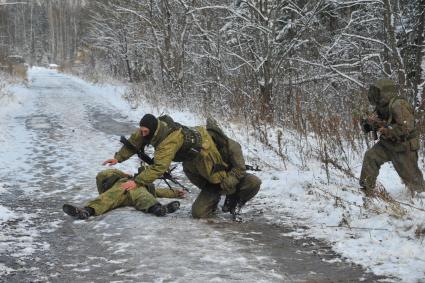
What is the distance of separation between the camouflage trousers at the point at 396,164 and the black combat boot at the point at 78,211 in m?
3.17

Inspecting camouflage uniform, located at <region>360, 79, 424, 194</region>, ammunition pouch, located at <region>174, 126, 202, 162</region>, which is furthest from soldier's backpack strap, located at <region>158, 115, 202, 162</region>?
camouflage uniform, located at <region>360, 79, 424, 194</region>

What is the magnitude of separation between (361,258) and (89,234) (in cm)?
264

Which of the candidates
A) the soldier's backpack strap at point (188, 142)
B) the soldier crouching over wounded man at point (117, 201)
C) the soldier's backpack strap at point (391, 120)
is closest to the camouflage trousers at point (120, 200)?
the soldier crouching over wounded man at point (117, 201)

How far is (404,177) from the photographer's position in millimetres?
6098

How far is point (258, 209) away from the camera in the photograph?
20.2 feet

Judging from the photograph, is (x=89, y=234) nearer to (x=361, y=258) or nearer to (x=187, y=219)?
(x=187, y=219)

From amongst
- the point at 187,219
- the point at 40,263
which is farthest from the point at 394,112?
the point at 40,263

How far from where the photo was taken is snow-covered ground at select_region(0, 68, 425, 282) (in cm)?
421

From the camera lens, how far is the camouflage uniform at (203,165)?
5375mm

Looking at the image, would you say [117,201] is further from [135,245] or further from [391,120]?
[391,120]

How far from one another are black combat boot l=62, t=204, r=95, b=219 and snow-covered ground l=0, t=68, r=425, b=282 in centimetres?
14

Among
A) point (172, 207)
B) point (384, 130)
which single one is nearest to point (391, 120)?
point (384, 130)

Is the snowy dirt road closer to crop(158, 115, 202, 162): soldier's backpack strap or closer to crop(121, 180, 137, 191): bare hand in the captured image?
crop(121, 180, 137, 191): bare hand

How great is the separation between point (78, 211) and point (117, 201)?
1.62ft
